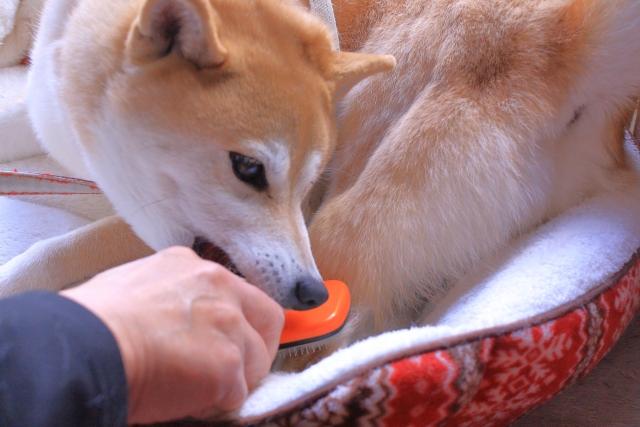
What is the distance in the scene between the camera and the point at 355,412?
649 mm

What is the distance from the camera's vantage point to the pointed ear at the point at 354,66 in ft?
3.08

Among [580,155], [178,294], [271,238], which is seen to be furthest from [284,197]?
[580,155]

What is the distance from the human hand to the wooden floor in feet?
2.35

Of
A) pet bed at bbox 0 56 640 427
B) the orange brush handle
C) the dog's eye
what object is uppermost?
the dog's eye

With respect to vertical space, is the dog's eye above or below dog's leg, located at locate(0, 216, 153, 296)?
above

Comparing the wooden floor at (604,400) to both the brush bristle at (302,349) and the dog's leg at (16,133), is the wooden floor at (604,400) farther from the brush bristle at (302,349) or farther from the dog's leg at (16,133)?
the dog's leg at (16,133)

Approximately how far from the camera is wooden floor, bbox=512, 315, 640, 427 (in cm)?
102

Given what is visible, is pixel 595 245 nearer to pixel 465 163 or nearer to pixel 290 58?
pixel 465 163

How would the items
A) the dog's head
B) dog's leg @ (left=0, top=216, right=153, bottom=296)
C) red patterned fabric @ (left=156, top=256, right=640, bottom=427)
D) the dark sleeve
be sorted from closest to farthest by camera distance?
the dark sleeve
red patterned fabric @ (left=156, top=256, right=640, bottom=427)
the dog's head
dog's leg @ (left=0, top=216, right=153, bottom=296)

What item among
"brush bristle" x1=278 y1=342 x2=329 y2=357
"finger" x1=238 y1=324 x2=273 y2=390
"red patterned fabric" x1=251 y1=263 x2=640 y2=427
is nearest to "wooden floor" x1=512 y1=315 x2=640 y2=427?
"red patterned fabric" x1=251 y1=263 x2=640 y2=427

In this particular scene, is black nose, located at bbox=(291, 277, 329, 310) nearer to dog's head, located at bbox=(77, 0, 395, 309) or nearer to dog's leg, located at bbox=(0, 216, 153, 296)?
dog's head, located at bbox=(77, 0, 395, 309)

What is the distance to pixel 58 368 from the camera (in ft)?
1.33

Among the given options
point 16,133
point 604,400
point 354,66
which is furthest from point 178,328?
point 16,133

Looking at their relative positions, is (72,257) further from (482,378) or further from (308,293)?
(482,378)
